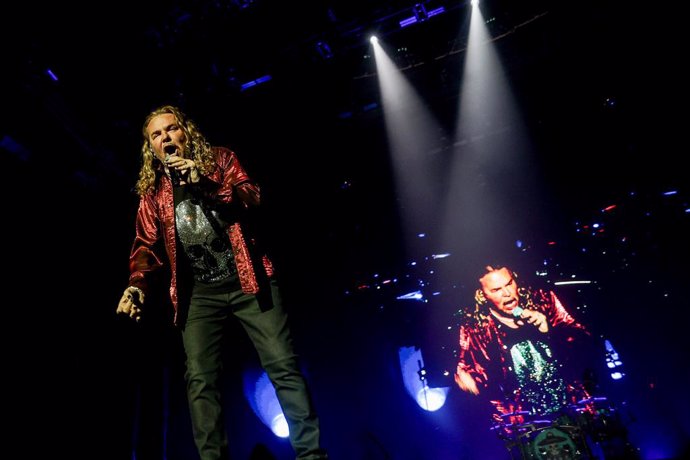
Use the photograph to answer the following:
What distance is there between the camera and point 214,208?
222cm

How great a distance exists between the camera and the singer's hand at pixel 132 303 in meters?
2.02

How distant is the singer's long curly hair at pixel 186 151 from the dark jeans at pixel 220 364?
2.63ft

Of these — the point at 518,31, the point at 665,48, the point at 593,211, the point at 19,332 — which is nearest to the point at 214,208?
the point at 19,332

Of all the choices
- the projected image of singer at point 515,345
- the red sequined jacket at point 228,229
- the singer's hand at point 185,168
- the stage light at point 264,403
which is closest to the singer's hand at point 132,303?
the red sequined jacket at point 228,229

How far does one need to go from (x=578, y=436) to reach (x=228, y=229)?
4389 mm

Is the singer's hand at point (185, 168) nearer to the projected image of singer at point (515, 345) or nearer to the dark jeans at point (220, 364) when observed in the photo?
the dark jeans at point (220, 364)

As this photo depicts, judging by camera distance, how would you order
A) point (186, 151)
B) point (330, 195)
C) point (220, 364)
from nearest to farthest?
point (220, 364), point (186, 151), point (330, 195)

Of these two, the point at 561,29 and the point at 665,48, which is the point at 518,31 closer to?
Result: the point at 561,29

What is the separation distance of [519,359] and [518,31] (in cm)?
472

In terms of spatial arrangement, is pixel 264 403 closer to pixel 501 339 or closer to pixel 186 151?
pixel 501 339

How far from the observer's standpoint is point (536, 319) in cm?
589

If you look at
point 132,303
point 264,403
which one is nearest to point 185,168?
point 132,303

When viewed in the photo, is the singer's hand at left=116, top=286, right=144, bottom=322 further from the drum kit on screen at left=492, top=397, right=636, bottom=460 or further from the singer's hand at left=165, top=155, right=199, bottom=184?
the drum kit on screen at left=492, top=397, right=636, bottom=460

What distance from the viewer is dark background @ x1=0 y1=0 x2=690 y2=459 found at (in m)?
3.84
